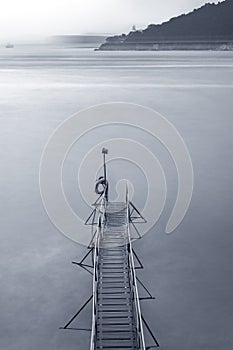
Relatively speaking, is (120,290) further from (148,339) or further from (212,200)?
(212,200)

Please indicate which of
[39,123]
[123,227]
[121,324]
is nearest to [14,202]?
[123,227]

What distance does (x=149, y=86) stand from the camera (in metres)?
63.3

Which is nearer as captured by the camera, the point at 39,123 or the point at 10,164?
the point at 10,164

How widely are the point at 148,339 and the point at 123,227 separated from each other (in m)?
4.00

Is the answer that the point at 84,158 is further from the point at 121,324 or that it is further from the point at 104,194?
the point at 121,324

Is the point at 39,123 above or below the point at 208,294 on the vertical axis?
above

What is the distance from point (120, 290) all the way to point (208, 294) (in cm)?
199

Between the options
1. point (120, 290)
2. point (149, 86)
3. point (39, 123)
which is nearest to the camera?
point (120, 290)

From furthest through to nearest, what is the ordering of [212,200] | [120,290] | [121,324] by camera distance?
1. [212,200]
2. [120,290]
3. [121,324]

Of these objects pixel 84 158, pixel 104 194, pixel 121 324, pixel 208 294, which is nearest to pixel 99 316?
pixel 121 324

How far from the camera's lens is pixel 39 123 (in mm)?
37375

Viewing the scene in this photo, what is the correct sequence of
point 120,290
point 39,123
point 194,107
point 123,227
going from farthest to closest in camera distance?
point 194,107
point 39,123
point 123,227
point 120,290

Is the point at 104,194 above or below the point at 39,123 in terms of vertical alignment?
below

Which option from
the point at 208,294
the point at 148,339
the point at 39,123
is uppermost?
the point at 39,123
